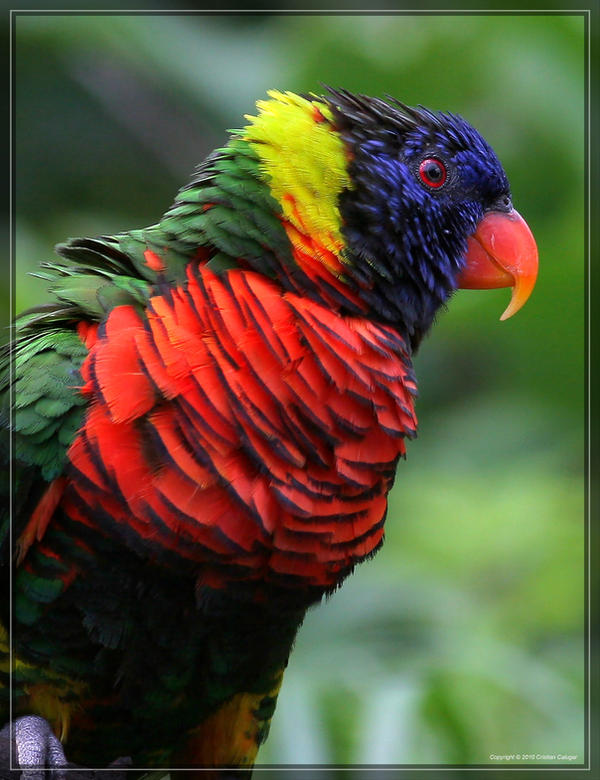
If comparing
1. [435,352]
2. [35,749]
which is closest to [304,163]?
[35,749]

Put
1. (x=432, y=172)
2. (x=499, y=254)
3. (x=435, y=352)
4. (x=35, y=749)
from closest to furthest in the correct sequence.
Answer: (x=35, y=749)
(x=432, y=172)
(x=499, y=254)
(x=435, y=352)

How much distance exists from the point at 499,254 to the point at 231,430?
71 cm

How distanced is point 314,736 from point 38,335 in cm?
122

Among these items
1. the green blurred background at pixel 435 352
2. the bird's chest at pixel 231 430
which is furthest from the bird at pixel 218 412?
the green blurred background at pixel 435 352

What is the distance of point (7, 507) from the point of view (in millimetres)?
1480

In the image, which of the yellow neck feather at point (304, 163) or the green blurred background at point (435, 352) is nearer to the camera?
the yellow neck feather at point (304, 163)

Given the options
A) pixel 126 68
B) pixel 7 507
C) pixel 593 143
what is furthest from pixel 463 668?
pixel 126 68

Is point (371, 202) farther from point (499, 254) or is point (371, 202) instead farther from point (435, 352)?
point (435, 352)

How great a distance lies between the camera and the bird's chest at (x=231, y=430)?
136 cm

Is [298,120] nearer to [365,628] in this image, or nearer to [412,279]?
[412,279]

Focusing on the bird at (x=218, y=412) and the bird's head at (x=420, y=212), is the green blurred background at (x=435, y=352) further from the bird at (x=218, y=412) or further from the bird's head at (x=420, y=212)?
the bird's head at (x=420, y=212)

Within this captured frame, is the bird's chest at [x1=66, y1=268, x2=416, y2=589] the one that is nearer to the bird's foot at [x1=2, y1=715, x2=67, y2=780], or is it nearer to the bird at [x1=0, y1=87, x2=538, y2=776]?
the bird at [x1=0, y1=87, x2=538, y2=776]

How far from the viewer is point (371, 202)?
1.57 meters

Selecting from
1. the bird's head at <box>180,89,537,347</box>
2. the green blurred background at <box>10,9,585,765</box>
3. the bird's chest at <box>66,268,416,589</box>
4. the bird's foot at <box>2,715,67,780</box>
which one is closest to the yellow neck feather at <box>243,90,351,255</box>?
the bird's head at <box>180,89,537,347</box>
